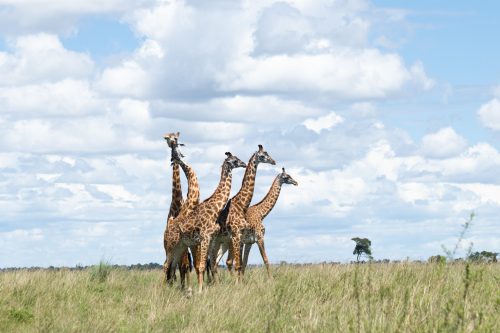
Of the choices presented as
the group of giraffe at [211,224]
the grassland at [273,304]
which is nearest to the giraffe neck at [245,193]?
the group of giraffe at [211,224]

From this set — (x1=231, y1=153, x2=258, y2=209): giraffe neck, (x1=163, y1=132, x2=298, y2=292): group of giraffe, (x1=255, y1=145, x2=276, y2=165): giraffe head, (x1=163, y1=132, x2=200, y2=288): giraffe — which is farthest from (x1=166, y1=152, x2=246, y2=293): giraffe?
(x1=255, y1=145, x2=276, y2=165): giraffe head

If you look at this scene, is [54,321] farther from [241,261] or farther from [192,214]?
[241,261]

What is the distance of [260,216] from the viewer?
19.6m

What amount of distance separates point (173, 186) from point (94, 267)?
3077 millimetres

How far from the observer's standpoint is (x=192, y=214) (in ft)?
53.7

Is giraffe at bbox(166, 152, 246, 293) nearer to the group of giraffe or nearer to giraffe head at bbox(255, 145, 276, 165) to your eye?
the group of giraffe

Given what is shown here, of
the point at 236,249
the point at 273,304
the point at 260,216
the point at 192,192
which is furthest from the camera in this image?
the point at 260,216

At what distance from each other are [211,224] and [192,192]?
103 centimetres

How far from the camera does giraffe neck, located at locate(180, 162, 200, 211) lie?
55.7 ft

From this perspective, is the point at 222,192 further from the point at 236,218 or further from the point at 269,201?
the point at 269,201

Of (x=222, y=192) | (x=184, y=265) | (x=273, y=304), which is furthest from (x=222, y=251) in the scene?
(x=273, y=304)

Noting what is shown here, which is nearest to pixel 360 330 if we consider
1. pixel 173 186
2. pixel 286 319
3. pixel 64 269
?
pixel 286 319

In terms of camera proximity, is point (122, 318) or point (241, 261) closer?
point (122, 318)

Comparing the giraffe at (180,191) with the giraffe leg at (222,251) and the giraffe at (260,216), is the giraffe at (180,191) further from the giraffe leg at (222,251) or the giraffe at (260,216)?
the giraffe at (260,216)
